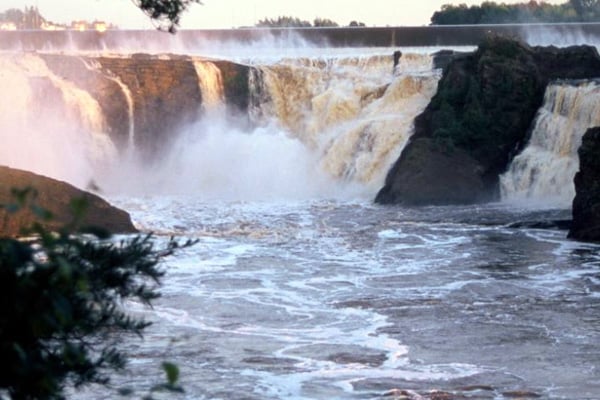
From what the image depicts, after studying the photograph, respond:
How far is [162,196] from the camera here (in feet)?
109

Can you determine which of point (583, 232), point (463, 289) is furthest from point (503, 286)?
point (583, 232)

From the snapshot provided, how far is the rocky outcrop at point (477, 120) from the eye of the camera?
2961 cm

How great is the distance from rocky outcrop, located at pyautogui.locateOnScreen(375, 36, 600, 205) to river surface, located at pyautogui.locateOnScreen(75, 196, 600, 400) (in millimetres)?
2162

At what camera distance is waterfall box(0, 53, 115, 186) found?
3556 centimetres

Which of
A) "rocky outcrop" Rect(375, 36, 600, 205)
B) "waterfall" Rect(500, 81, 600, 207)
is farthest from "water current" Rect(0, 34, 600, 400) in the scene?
"rocky outcrop" Rect(375, 36, 600, 205)

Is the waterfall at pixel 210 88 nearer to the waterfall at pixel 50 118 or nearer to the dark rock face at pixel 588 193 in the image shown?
the waterfall at pixel 50 118

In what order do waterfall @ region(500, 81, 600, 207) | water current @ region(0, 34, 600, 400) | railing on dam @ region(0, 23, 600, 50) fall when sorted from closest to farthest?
water current @ region(0, 34, 600, 400), waterfall @ region(500, 81, 600, 207), railing on dam @ region(0, 23, 600, 50)

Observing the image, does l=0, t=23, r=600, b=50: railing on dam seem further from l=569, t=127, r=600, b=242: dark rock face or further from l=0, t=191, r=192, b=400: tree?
l=0, t=191, r=192, b=400: tree

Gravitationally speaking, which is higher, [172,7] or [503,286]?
[172,7]

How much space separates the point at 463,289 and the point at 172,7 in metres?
11.2

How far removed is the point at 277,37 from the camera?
146ft

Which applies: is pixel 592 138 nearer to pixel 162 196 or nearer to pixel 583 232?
pixel 583 232

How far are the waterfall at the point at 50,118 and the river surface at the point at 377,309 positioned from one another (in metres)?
8.79

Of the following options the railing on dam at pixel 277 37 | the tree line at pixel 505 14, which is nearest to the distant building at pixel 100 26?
the railing on dam at pixel 277 37
